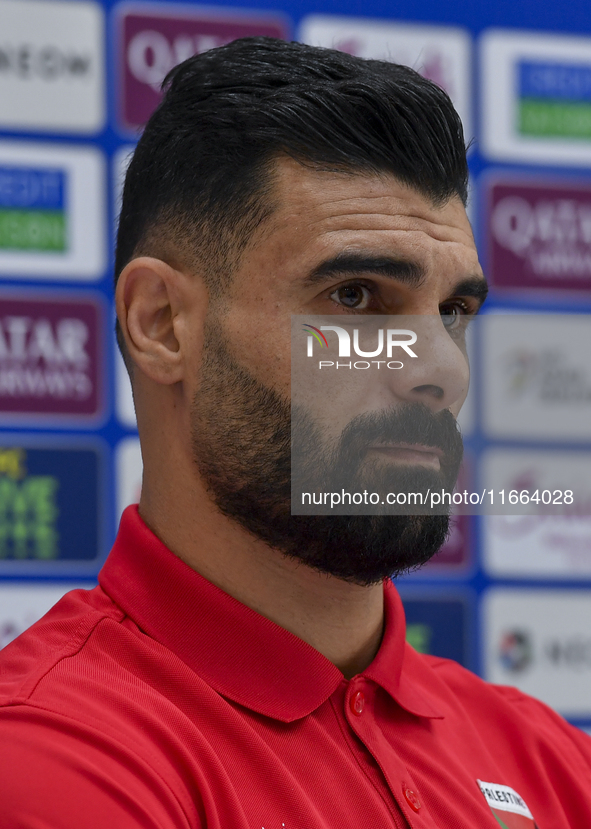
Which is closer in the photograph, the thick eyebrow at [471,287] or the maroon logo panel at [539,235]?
the thick eyebrow at [471,287]

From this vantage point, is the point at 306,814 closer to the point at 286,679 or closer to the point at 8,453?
the point at 286,679

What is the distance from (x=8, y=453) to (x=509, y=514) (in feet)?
2.86

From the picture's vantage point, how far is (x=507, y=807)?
832 millimetres

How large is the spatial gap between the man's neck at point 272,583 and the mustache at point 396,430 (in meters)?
0.11

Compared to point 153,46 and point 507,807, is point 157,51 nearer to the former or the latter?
point 153,46

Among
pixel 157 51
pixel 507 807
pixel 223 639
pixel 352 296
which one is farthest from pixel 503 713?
pixel 157 51

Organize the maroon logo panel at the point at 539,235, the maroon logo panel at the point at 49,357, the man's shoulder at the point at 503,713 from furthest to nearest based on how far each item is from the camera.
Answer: the maroon logo panel at the point at 539,235 → the maroon logo panel at the point at 49,357 → the man's shoulder at the point at 503,713

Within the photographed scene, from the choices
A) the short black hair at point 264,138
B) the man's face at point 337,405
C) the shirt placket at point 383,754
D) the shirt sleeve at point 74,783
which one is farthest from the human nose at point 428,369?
the shirt sleeve at point 74,783

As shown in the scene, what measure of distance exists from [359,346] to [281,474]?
0.12 meters

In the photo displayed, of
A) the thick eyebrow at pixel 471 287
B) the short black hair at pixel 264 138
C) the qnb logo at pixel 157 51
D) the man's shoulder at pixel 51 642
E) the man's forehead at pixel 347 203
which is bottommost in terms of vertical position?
the man's shoulder at pixel 51 642

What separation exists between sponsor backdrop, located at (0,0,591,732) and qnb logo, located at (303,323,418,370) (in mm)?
801

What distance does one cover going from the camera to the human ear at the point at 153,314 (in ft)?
2.81

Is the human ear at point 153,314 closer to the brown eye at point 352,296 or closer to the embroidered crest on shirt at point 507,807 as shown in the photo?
the brown eye at point 352,296

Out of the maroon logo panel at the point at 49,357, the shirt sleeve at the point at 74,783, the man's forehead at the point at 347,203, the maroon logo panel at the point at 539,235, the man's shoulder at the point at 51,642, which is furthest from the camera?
the maroon logo panel at the point at 539,235
